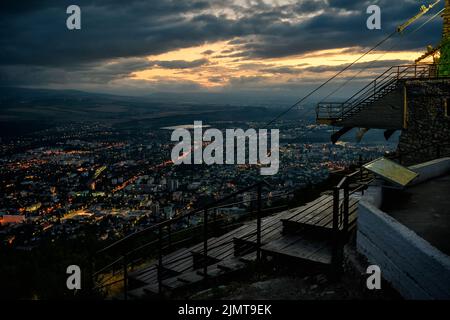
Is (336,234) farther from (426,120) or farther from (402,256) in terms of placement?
(426,120)

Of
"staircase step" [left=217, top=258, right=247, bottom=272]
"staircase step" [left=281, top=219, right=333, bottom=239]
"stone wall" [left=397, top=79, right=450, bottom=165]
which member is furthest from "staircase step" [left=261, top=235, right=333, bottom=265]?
"stone wall" [left=397, top=79, right=450, bottom=165]

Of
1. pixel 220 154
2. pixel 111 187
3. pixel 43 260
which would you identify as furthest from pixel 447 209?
A: pixel 220 154

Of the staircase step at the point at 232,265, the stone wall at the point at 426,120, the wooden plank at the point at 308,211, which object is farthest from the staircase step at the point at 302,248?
the stone wall at the point at 426,120

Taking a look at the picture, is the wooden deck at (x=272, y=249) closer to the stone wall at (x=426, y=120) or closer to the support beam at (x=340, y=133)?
the stone wall at (x=426, y=120)

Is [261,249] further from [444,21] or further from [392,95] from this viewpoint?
[444,21]

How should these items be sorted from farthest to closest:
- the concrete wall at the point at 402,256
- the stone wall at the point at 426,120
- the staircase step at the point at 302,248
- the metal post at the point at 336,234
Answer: the stone wall at the point at 426,120 < the staircase step at the point at 302,248 < the metal post at the point at 336,234 < the concrete wall at the point at 402,256

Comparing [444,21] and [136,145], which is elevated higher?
[444,21]
